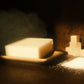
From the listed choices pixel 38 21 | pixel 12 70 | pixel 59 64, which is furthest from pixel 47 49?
pixel 38 21

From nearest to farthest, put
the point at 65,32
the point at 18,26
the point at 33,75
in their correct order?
1. the point at 33,75
2. the point at 65,32
3. the point at 18,26

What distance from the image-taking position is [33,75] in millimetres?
783

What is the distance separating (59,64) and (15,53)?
0.76 feet

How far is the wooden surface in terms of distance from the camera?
2.35 feet

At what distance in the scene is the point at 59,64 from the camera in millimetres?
904

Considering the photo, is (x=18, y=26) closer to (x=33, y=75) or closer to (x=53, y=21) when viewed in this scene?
(x=53, y=21)

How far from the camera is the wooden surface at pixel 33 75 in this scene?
0.72m

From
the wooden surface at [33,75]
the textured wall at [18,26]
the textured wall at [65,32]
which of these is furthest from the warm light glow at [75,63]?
the textured wall at [18,26]

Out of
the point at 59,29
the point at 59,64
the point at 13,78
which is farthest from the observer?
the point at 59,29

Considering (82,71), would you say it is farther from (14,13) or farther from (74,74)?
(14,13)

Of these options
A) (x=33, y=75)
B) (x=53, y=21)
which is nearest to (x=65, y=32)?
(x=53, y=21)

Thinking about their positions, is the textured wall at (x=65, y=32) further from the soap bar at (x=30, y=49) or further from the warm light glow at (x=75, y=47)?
the soap bar at (x=30, y=49)

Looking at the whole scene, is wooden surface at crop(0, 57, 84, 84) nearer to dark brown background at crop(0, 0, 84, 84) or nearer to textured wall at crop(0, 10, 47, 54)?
dark brown background at crop(0, 0, 84, 84)

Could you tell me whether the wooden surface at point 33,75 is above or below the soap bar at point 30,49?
below
